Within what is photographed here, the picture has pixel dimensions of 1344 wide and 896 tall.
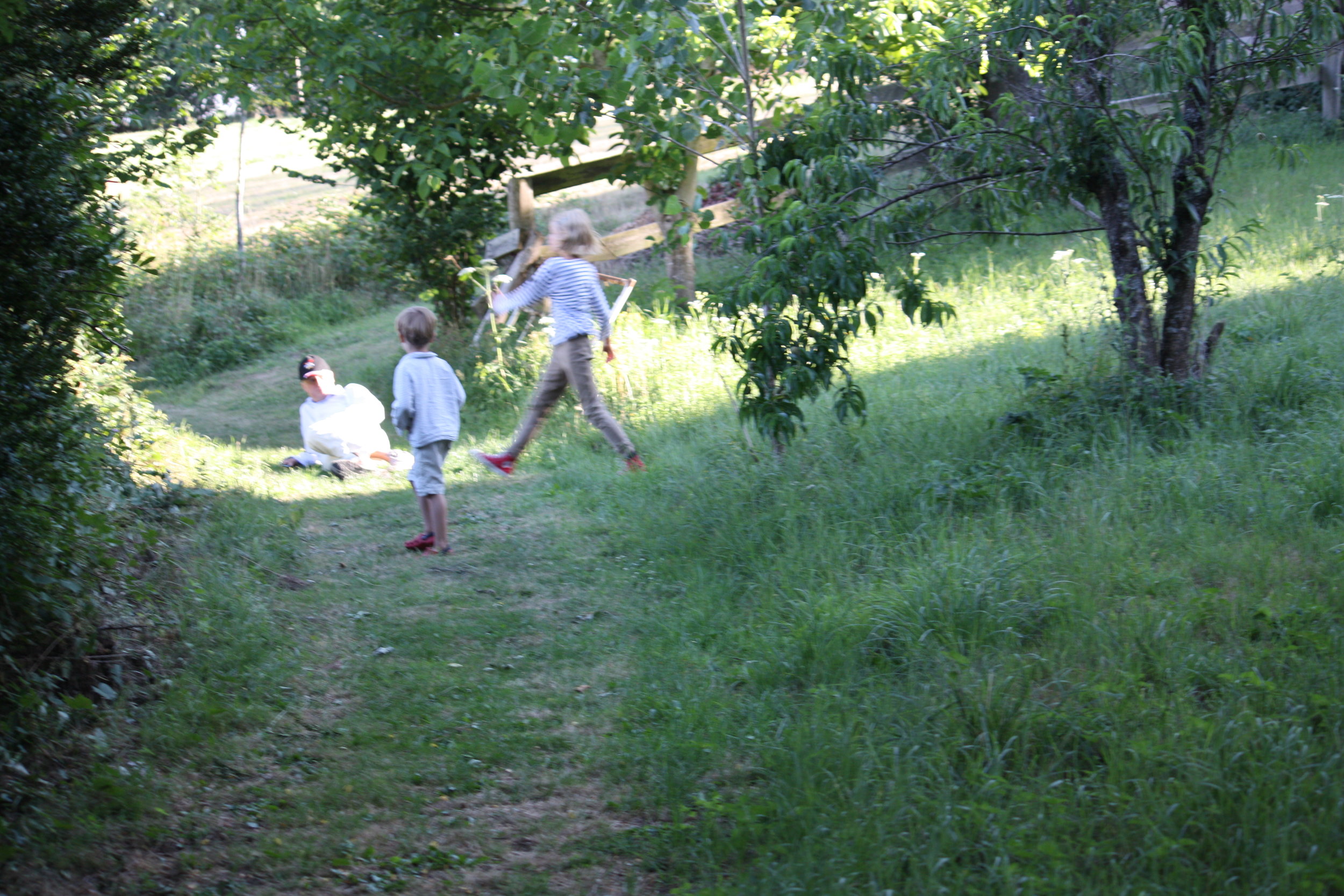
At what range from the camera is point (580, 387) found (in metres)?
8.20

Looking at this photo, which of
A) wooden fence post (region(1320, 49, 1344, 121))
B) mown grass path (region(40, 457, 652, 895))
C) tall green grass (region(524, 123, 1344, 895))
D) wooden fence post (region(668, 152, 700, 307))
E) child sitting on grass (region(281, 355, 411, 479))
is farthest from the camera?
wooden fence post (region(1320, 49, 1344, 121))

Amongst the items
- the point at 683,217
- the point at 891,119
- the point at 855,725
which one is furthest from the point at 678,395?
the point at 855,725

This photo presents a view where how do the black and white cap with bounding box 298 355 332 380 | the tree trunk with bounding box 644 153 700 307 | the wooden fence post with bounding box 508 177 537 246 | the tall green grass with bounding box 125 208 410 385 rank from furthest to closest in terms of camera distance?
the tall green grass with bounding box 125 208 410 385
the tree trunk with bounding box 644 153 700 307
the wooden fence post with bounding box 508 177 537 246
the black and white cap with bounding box 298 355 332 380

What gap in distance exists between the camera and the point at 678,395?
9539 mm

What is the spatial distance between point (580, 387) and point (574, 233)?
1.20 meters

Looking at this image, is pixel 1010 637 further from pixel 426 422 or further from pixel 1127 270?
pixel 426 422

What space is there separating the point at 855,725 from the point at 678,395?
19.0 feet

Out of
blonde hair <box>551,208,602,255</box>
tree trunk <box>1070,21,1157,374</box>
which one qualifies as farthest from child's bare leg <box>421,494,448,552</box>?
tree trunk <box>1070,21,1157,374</box>

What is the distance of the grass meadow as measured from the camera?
10.7ft

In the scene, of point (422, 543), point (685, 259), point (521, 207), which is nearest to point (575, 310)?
point (422, 543)

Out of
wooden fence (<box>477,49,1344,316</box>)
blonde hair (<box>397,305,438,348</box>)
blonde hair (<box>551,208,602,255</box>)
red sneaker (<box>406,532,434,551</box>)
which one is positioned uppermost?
wooden fence (<box>477,49,1344,316</box>)

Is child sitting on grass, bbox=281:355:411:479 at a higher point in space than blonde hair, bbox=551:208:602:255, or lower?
lower

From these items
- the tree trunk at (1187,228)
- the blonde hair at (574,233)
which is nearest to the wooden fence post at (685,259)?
the blonde hair at (574,233)

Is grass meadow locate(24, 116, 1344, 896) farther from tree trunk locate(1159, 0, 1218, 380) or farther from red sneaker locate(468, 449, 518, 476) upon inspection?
tree trunk locate(1159, 0, 1218, 380)
